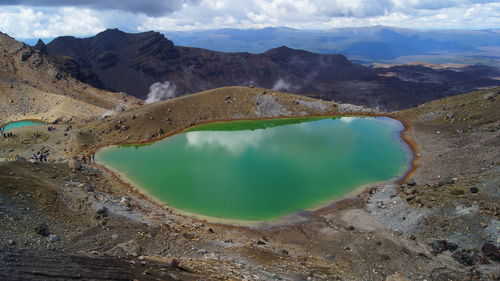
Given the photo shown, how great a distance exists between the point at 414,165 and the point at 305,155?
12376 mm

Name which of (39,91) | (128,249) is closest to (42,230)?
(128,249)

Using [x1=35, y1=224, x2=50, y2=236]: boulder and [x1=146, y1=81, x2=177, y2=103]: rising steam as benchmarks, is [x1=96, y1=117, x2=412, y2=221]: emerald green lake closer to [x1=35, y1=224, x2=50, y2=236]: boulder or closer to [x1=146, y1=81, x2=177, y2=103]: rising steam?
[x1=35, y1=224, x2=50, y2=236]: boulder

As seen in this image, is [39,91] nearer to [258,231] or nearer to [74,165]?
[74,165]

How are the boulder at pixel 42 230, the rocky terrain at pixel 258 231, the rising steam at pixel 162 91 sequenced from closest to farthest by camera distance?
the rocky terrain at pixel 258 231 → the boulder at pixel 42 230 → the rising steam at pixel 162 91

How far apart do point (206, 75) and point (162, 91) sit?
83.7 feet

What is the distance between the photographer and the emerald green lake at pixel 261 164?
31266 millimetres

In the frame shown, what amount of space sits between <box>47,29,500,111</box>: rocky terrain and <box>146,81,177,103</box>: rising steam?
6.01ft

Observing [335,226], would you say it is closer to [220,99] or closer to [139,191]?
[139,191]

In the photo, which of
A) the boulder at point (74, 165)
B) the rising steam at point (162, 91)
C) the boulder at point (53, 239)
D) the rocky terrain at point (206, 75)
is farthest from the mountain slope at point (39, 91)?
the boulder at point (53, 239)

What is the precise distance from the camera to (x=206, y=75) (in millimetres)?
134875

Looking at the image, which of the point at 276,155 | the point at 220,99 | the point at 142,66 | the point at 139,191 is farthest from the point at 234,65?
the point at 139,191

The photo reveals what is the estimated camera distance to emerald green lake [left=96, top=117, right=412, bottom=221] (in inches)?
1231

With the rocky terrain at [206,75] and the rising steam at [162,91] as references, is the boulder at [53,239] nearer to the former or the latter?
the rocky terrain at [206,75]

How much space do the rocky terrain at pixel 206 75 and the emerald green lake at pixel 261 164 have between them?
208 feet
